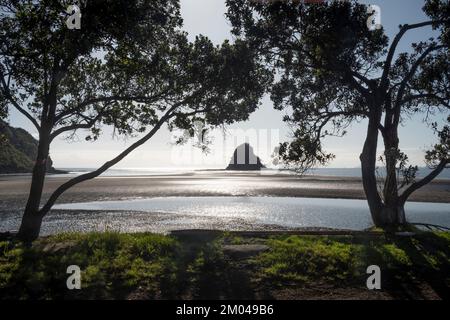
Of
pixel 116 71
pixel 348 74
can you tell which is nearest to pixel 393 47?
pixel 348 74

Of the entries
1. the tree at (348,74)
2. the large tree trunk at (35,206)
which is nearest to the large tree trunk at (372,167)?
the tree at (348,74)

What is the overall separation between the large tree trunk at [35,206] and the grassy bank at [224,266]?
3.67ft

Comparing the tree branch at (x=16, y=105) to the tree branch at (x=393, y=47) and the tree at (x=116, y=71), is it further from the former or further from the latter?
the tree branch at (x=393, y=47)

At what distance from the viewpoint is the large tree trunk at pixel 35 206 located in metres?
15.9

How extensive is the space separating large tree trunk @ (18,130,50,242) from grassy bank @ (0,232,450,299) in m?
1.12

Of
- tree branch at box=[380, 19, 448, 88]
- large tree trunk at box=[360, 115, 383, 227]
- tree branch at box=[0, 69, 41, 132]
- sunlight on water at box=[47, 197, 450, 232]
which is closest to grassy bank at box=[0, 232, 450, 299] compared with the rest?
large tree trunk at box=[360, 115, 383, 227]

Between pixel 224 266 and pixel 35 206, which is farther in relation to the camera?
pixel 35 206

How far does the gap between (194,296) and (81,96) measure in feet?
42.8

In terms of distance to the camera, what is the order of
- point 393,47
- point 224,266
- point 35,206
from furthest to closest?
point 393,47
point 35,206
point 224,266

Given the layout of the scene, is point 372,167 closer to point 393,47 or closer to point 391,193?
point 391,193

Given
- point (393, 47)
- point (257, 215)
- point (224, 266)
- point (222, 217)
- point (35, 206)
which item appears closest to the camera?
point (224, 266)

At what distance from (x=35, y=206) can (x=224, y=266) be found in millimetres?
9675

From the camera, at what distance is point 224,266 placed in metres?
11.7
